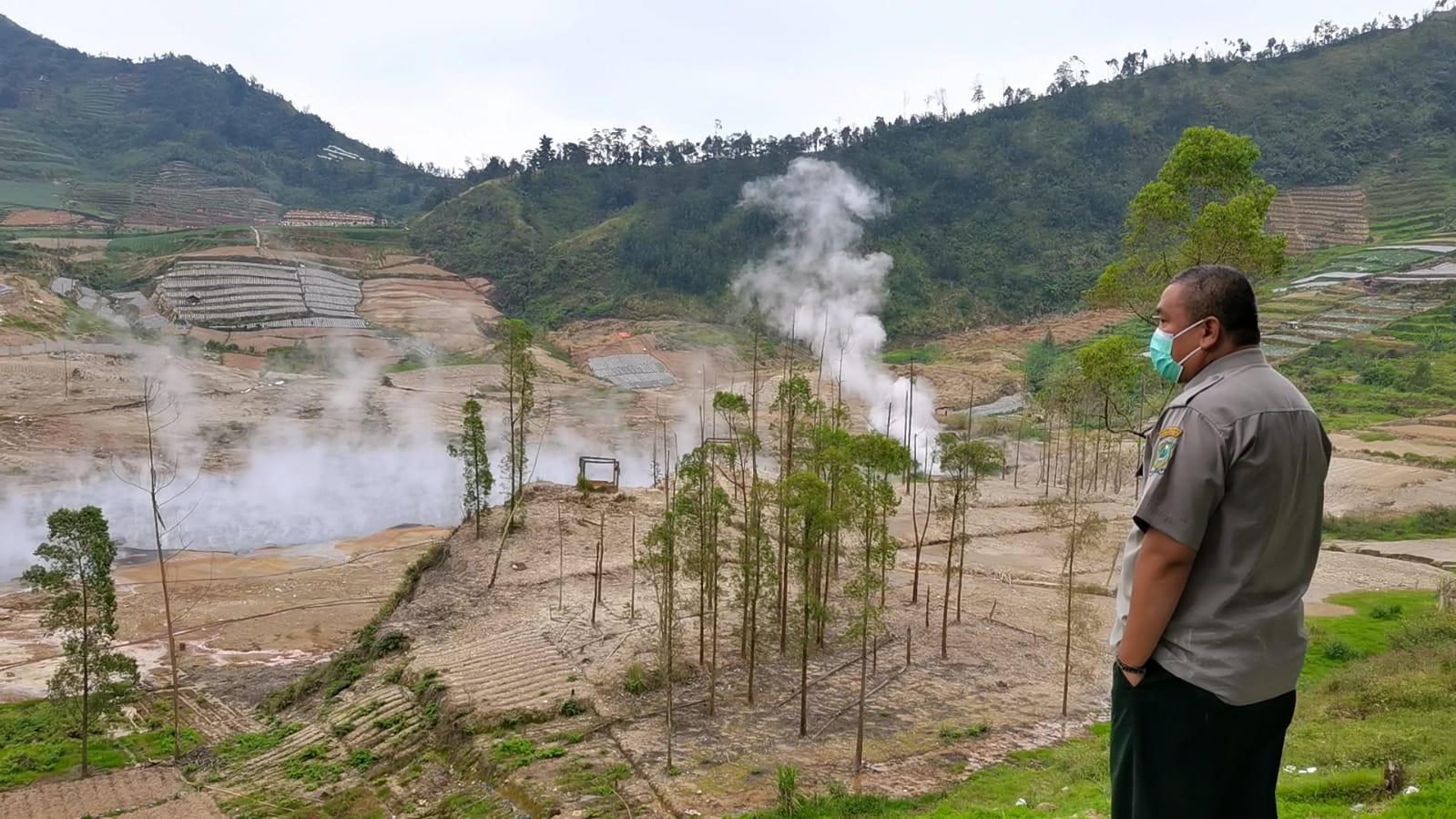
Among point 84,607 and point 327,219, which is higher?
point 327,219

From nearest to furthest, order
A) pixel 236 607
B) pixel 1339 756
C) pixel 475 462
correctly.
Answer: pixel 1339 756, pixel 236 607, pixel 475 462

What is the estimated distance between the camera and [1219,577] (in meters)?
2.46

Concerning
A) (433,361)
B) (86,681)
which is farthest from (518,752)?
(433,361)

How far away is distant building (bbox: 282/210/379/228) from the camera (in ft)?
308

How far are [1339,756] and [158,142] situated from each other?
490ft

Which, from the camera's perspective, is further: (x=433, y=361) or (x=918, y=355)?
(x=918, y=355)

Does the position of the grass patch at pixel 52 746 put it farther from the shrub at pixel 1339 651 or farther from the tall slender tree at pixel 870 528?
the shrub at pixel 1339 651

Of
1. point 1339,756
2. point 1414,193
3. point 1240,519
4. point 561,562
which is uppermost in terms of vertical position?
point 1414,193

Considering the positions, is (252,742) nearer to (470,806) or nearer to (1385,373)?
(470,806)

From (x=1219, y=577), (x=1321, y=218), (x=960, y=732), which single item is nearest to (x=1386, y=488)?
(x=960, y=732)

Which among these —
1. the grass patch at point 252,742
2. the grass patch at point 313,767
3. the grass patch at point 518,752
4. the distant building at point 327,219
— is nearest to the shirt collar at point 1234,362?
the grass patch at point 518,752

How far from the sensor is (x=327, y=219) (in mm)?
98812

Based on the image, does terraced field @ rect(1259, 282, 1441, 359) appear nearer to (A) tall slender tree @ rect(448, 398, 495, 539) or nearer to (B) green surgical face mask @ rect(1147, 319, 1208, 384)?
(A) tall slender tree @ rect(448, 398, 495, 539)

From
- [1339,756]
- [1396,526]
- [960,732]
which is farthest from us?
[1396,526]
